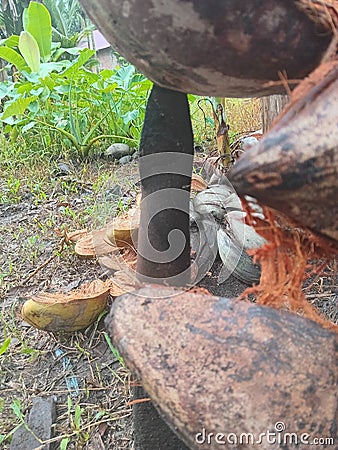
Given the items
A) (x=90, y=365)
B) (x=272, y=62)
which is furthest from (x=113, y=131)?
(x=272, y=62)

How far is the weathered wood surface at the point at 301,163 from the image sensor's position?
353mm

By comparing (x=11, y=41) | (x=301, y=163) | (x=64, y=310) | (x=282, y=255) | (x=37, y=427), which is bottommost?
(x=37, y=427)

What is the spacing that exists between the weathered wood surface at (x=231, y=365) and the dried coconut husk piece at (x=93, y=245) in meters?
0.74

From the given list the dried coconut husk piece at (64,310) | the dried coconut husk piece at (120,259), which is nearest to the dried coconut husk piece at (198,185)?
the dried coconut husk piece at (120,259)

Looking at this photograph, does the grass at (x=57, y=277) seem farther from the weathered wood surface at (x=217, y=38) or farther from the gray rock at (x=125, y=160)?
the weathered wood surface at (x=217, y=38)

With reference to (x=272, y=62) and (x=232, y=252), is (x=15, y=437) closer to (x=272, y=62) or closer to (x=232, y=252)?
(x=232, y=252)

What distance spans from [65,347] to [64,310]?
95 millimetres

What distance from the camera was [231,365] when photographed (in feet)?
1.43

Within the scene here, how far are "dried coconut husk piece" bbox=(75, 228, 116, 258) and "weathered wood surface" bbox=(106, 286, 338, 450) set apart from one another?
29.0 inches

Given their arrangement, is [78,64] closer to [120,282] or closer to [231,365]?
[120,282]

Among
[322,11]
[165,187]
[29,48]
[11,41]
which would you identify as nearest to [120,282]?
[165,187]

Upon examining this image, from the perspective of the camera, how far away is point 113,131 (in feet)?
7.50

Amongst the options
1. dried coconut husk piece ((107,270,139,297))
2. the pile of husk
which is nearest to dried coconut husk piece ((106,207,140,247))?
the pile of husk

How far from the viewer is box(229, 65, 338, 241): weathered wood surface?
0.35m
